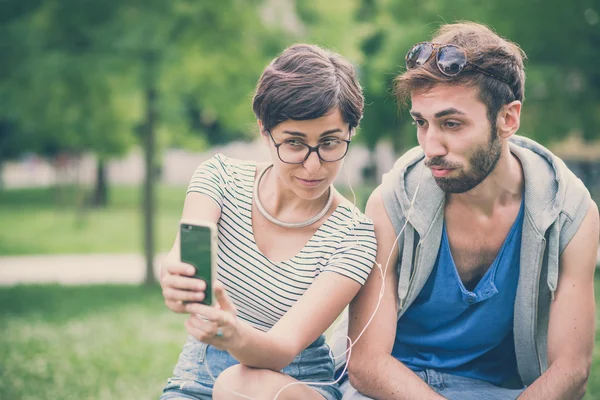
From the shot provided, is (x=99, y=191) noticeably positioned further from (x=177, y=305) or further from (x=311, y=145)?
(x=177, y=305)

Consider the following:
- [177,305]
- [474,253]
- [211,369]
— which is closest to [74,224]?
[211,369]

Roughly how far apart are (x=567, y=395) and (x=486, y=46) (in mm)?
1359

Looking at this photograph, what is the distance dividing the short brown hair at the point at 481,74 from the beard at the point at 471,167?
11cm

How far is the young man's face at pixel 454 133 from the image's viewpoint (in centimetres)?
295

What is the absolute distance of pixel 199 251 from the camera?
237 cm

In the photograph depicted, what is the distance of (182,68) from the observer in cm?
993

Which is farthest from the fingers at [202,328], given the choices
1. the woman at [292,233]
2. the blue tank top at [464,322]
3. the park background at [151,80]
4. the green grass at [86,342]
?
the park background at [151,80]

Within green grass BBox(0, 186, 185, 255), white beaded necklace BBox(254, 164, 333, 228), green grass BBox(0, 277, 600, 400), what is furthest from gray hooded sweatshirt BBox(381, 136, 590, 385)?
green grass BBox(0, 186, 185, 255)

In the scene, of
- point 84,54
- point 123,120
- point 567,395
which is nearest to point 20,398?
point 567,395

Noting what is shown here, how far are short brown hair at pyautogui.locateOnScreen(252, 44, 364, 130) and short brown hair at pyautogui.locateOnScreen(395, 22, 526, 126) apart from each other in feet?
0.81

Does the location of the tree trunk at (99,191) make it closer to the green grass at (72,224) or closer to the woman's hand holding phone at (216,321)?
the green grass at (72,224)

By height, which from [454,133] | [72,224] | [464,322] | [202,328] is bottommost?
[72,224]

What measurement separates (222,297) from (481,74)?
1.35 meters

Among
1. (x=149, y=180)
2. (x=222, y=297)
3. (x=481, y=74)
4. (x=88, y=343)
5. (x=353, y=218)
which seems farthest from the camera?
(x=149, y=180)
